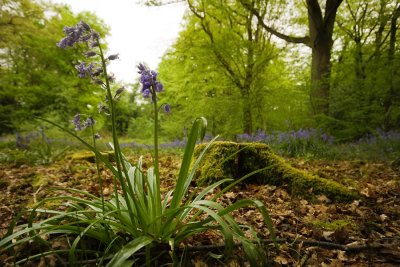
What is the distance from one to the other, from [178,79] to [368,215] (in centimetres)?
891

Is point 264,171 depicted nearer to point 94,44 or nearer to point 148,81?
point 148,81

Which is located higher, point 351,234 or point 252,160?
point 252,160

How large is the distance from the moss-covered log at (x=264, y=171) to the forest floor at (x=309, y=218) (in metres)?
0.12

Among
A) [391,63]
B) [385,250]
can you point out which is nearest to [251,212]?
[385,250]

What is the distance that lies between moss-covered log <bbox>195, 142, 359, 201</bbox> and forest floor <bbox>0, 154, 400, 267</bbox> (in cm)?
12

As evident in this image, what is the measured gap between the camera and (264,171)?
10.5 ft

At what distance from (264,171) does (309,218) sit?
1008 mm

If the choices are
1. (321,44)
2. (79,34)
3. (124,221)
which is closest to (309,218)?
(124,221)

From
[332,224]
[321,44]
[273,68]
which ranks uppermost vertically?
[321,44]

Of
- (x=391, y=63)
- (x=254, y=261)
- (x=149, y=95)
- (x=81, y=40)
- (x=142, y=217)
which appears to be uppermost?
(x=391, y=63)

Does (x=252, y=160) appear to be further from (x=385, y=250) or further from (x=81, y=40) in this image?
(x=81, y=40)

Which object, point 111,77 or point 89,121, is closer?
point 111,77

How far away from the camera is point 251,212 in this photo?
92.4 inches

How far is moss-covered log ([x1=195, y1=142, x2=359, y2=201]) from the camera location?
282 centimetres
